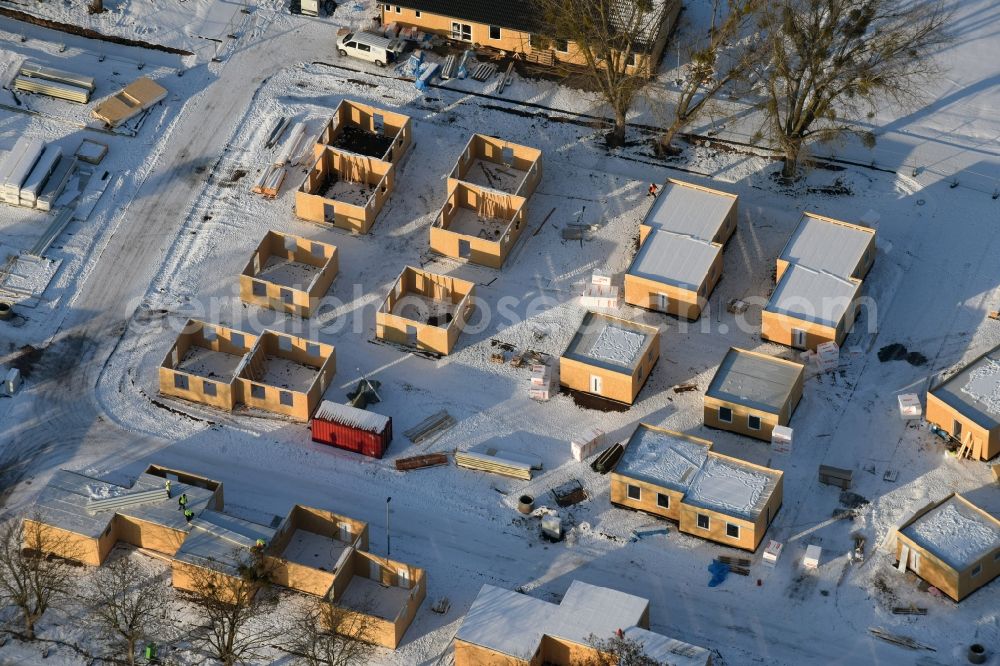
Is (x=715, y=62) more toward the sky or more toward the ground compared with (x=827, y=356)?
more toward the sky

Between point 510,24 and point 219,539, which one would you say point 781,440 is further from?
point 510,24

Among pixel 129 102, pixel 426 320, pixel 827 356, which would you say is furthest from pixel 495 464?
pixel 129 102

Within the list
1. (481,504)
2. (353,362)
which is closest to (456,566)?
(481,504)

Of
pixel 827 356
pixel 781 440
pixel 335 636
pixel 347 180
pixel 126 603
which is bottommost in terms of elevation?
pixel 126 603

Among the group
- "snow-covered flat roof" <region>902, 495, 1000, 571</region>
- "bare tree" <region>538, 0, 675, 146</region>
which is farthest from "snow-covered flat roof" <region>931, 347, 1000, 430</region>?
"bare tree" <region>538, 0, 675, 146</region>

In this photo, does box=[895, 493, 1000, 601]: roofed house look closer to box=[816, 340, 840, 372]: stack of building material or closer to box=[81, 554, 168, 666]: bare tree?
box=[816, 340, 840, 372]: stack of building material

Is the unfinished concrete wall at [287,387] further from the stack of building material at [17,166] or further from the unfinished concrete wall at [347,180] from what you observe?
the stack of building material at [17,166]
